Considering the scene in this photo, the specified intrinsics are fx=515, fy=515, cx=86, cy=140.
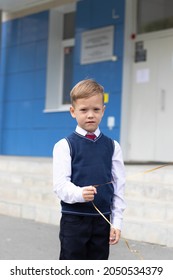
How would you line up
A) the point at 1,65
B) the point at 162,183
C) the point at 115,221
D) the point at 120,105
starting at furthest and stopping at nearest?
the point at 1,65 → the point at 120,105 → the point at 162,183 → the point at 115,221

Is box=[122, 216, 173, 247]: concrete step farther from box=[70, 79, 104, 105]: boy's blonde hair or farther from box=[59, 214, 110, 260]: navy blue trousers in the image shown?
box=[70, 79, 104, 105]: boy's blonde hair

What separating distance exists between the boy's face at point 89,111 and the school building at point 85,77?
2.91m

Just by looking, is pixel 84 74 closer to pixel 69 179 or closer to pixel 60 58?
pixel 60 58

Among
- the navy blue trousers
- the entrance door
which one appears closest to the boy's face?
the navy blue trousers

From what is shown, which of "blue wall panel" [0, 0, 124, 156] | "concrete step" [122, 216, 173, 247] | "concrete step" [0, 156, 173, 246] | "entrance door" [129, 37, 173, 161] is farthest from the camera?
"blue wall panel" [0, 0, 124, 156]

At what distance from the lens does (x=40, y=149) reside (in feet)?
34.8

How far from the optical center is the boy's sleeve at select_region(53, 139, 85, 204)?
2761 millimetres

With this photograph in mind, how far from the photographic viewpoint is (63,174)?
2820mm

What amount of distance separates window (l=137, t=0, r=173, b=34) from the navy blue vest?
20.4 feet

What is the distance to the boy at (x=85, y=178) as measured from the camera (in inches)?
111

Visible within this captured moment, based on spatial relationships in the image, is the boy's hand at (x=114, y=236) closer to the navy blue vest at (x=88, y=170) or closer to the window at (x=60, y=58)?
the navy blue vest at (x=88, y=170)
